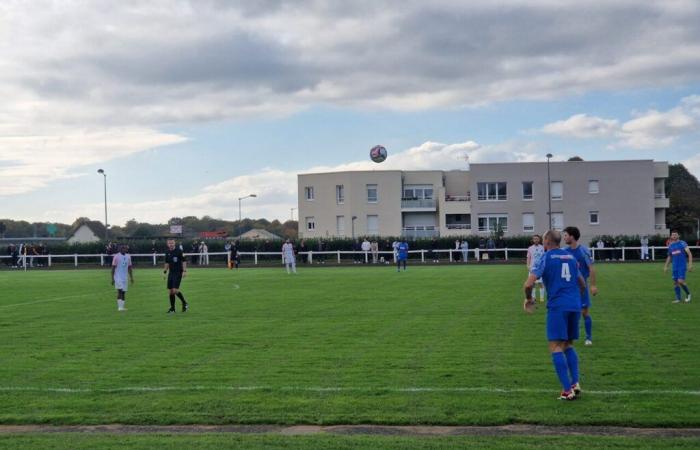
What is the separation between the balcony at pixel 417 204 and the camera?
283 feet

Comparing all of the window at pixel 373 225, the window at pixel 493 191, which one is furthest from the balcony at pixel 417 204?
the window at pixel 493 191

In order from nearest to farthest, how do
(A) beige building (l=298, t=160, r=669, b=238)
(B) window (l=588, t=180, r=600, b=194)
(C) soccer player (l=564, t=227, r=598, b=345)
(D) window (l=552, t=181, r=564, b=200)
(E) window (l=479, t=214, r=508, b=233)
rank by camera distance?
(C) soccer player (l=564, t=227, r=598, b=345) → (A) beige building (l=298, t=160, r=669, b=238) → (B) window (l=588, t=180, r=600, b=194) → (D) window (l=552, t=181, r=564, b=200) → (E) window (l=479, t=214, r=508, b=233)

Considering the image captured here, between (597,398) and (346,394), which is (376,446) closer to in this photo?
(346,394)

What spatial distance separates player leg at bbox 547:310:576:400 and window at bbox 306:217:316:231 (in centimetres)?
7792

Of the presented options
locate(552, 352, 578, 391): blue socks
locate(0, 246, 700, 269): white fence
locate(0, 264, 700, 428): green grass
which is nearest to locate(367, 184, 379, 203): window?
locate(0, 246, 700, 269): white fence

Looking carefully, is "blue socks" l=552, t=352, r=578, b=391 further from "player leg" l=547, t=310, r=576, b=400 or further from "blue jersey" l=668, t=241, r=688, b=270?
"blue jersey" l=668, t=241, r=688, b=270

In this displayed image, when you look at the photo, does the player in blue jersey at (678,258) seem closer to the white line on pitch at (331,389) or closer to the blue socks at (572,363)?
the white line on pitch at (331,389)

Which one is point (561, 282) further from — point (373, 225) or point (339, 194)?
point (339, 194)

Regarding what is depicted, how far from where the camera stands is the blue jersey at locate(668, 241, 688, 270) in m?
21.4

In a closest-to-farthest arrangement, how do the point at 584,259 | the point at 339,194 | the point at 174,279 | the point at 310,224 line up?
the point at 584,259, the point at 174,279, the point at 339,194, the point at 310,224

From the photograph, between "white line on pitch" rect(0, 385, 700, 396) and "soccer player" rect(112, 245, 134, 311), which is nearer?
"white line on pitch" rect(0, 385, 700, 396)

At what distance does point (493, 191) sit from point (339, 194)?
1588cm

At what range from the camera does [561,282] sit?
991cm

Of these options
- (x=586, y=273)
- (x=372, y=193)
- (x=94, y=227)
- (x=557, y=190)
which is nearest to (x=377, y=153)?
(x=372, y=193)
